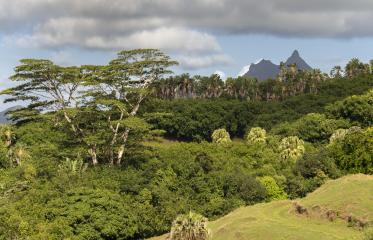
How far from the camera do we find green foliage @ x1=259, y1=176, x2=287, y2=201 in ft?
242

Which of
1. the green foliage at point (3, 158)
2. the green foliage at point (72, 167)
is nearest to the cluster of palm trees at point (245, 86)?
the green foliage at point (3, 158)

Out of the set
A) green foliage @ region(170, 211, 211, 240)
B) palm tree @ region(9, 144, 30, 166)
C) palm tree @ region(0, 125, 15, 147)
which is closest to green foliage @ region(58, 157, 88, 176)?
palm tree @ region(9, 144, 30, 166)

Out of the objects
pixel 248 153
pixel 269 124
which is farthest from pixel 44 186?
pixel 269 124

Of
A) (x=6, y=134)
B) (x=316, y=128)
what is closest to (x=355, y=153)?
(x=316, y=128)

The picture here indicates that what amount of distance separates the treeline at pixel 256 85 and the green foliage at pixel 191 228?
128894mm

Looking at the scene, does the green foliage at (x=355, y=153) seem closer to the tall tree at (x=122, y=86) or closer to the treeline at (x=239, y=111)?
the tall tree at (x=122, y=86)

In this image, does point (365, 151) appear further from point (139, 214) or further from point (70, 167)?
point (70, 167)

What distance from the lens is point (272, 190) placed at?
7388 cm

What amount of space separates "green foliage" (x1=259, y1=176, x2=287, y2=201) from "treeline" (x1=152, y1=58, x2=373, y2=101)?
102934 millimetres

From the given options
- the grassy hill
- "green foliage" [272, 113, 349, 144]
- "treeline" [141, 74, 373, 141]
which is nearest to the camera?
the grassy hill

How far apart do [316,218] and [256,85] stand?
135m

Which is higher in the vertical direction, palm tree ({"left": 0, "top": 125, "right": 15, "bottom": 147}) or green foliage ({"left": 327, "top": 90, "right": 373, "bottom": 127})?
green foliage ({"left": 327, "top": 90, "right": 373, "bottom": 127})

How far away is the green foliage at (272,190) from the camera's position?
73625mm

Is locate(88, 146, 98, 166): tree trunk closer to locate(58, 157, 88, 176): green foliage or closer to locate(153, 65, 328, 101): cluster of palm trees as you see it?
locate(58, 157, 88, 176): green foliage
